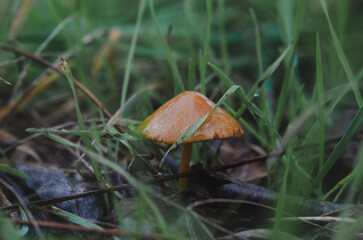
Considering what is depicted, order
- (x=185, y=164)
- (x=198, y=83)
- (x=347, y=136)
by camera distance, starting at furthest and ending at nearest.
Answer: (x=198, y=83) → (x=185, y=164) → (x=347, y=136)

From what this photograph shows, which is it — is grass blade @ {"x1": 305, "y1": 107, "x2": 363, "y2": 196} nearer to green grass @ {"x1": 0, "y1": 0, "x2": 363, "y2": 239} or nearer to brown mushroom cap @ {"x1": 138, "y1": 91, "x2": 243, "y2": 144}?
green grass @ {"x1": 0, "y1": 0, "x2": 363, "y2": 239}

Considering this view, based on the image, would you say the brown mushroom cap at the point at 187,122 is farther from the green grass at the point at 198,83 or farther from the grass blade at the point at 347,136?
the grass blade at the point at 347,136

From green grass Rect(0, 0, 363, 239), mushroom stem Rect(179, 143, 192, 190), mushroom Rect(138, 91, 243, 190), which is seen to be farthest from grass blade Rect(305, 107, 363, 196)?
mushroom stem Rect(179, 143, 192, 190)

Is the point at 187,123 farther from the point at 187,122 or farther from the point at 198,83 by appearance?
the point at 198,83

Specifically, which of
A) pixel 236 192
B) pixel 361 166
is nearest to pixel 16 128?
pixel 236 192

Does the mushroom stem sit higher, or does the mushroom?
the mushroom

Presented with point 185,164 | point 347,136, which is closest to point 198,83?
point 185,164
